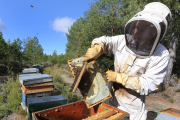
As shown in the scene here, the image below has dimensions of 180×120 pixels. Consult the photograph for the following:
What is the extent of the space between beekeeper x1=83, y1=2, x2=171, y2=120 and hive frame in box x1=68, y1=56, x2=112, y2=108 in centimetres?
17

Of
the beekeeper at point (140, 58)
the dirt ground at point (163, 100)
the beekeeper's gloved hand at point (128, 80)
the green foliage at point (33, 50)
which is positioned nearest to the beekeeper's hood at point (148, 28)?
the beekeeper at point (140, 58)

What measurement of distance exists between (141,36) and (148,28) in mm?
147

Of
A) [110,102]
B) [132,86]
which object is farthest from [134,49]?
[110,102]

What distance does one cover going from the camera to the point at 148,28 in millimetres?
1782

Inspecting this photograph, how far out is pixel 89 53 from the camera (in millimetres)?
1912

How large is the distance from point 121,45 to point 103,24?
6.90m

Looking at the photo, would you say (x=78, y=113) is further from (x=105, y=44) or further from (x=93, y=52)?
(x=105, y=44)

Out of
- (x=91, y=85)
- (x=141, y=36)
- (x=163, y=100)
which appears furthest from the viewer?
(x=163, y=100)

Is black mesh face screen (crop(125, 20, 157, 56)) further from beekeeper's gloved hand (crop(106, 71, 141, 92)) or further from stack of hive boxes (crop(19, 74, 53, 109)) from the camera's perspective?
stack of hive boxes (crop(19, 74, 53, 109))

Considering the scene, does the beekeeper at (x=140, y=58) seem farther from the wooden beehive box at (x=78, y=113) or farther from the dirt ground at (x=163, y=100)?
the dirt ground at (x=163, y=100)

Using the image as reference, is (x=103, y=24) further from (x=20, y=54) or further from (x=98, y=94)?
(x=20, y=54)

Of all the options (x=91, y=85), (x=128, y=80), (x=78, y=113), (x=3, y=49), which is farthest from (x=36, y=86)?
(x=3, y=49)

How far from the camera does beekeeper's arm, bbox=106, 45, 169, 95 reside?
5.63ft

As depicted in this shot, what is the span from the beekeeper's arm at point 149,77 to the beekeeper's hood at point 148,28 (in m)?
0.16
